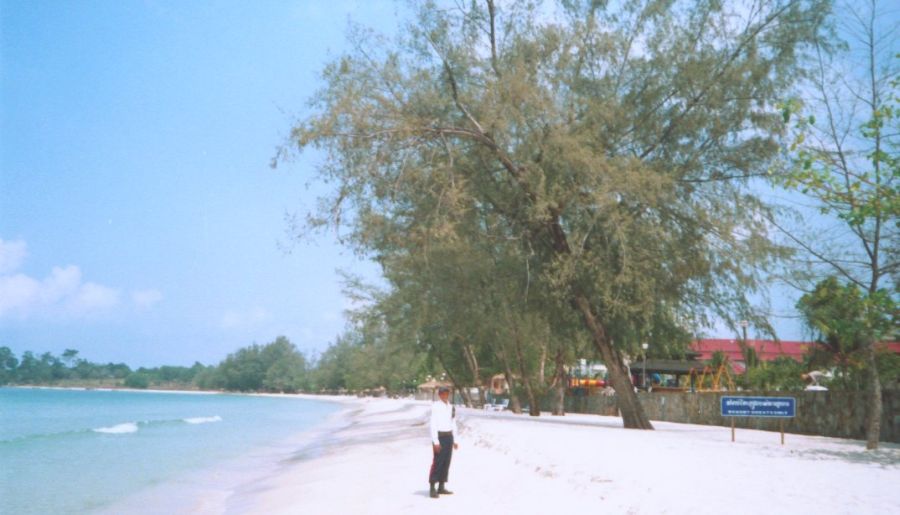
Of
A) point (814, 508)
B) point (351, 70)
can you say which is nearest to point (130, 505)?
point (351, 70)

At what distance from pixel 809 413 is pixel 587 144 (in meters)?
10.7

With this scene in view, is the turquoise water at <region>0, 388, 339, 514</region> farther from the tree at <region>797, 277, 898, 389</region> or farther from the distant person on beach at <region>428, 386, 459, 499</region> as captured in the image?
the tree at <region>797, 277, 898, 389</region>

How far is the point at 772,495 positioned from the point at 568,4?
46.5 feet

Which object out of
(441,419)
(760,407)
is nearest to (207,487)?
(441,419)

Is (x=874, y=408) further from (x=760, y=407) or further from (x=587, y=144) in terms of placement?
(x=587, y=144)

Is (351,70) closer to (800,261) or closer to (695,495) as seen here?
(800,261)

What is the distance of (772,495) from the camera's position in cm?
932

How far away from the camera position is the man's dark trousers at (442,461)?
33.7 feet

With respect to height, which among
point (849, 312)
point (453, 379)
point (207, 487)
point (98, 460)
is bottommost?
point (98, 460)

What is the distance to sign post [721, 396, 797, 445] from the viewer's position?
59.1 ft

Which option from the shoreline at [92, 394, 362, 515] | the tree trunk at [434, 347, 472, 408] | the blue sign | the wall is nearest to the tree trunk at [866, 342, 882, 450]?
the blue sign

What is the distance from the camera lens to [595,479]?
1020 centimetres

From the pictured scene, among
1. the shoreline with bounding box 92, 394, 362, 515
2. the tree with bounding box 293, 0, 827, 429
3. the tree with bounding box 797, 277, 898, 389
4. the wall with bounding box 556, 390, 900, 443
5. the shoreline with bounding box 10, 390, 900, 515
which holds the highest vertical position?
the tree with bounding box 293, 0, 827, 429

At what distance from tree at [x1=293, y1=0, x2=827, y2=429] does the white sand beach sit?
167 inches
